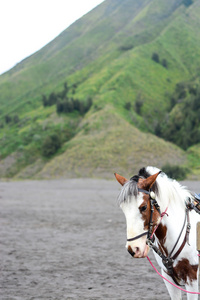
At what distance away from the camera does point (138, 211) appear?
364 cm

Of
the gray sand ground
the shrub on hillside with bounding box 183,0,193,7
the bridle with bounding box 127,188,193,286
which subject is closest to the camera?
the bridle with bounding box 127,188,193,286

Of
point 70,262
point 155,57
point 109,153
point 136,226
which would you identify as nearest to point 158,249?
point 136,226

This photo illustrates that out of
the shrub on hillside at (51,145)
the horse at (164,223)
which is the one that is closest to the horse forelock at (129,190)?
the horse at (164,223)

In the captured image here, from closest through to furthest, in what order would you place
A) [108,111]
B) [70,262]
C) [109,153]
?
[70,262]
[109,153]
[108,111]

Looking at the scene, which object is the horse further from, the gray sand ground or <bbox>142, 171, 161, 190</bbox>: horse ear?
the gray sand ground

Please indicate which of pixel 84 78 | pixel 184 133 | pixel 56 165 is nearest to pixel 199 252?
pixel 56 165

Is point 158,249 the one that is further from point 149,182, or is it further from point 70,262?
point 70,262

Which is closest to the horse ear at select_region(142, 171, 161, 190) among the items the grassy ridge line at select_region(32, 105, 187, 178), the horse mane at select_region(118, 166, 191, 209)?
the horse mane at select_region(118, 166, 191, 209)

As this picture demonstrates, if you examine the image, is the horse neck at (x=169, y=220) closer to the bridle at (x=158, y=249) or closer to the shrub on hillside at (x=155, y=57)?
the bridle at (x=158, y=249)

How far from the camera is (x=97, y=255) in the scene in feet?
31.5

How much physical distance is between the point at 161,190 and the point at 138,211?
0.49m

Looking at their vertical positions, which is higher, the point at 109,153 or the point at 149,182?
the point at 149,182

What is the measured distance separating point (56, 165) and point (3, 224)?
36.5 metres

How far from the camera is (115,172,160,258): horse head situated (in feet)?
11.8
